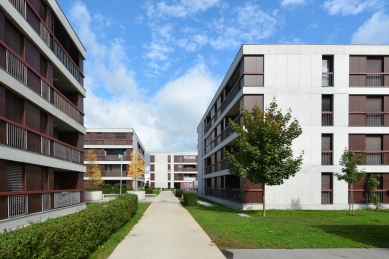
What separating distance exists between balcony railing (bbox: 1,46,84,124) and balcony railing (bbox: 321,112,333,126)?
1695 centimetres

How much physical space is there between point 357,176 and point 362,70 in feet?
26.7

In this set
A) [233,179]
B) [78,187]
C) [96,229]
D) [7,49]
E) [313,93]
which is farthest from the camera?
[233,179]

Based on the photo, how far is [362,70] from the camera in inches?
874

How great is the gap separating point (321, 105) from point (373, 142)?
15.1 feet

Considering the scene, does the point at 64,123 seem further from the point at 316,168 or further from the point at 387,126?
the point at 387,126

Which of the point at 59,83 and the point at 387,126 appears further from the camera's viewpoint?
the point at 387,126

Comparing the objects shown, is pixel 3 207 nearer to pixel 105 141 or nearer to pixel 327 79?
pixel 327 79

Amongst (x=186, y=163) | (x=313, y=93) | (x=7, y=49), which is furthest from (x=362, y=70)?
(x=186, y=163)

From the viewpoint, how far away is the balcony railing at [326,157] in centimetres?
2191

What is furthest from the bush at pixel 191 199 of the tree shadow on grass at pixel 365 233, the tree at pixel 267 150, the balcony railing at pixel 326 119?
the tree shadow on grass at pixel 365 233

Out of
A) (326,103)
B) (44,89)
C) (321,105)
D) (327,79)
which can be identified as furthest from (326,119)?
(44,89)

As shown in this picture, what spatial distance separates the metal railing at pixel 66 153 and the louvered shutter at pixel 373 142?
20.1 meters

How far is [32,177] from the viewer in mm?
13297

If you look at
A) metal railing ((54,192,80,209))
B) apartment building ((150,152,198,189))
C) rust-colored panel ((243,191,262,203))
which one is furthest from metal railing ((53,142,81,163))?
apartment building ((150,152,198,189))
